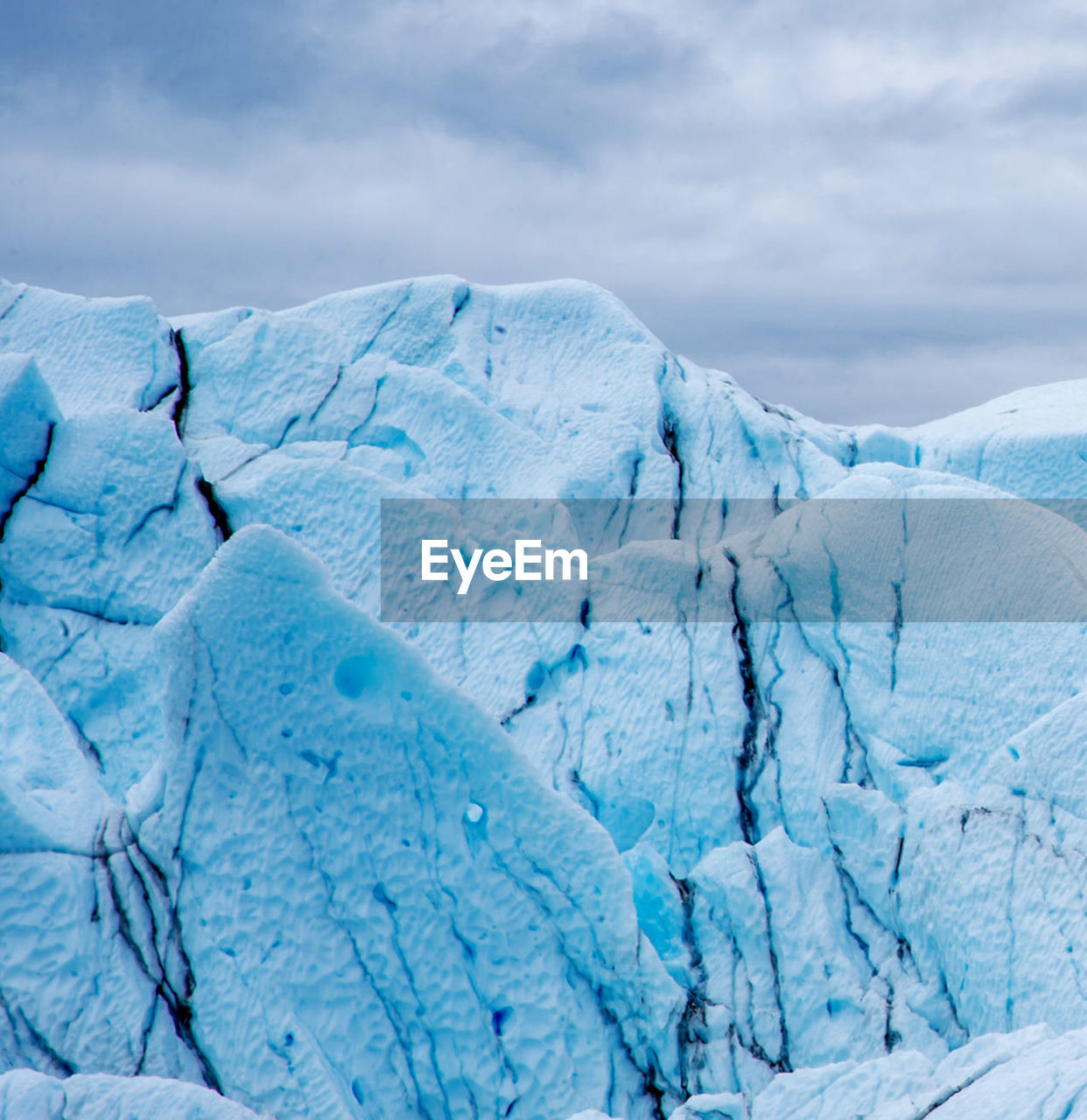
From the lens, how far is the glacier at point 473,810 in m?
2.52

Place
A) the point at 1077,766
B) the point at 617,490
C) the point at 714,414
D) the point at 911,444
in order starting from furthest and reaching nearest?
1. the point at 911,444
2. the point at 714,414
3. the point at 617,490
4. the point at 1077,766

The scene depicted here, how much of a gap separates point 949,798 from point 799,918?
60 cm

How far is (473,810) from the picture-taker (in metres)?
2.75

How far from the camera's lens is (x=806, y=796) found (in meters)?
3.66

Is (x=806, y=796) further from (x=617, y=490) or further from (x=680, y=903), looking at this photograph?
(x=617, y=490)

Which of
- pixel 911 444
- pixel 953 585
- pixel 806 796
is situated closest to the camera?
pixel 806 796

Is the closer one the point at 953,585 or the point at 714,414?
the point at 953,585

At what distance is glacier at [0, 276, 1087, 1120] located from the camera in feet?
8.25

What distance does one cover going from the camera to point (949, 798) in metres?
3.31

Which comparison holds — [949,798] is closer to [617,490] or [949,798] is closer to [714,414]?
[617,490]

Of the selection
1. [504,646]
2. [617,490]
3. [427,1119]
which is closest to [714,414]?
[617,490]

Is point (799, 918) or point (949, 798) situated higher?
point (949, 798)

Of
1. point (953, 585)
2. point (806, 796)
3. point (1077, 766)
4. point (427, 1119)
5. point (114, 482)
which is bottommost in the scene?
point (427, 1119)

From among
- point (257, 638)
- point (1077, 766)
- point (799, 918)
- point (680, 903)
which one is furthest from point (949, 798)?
point (257, 638)
